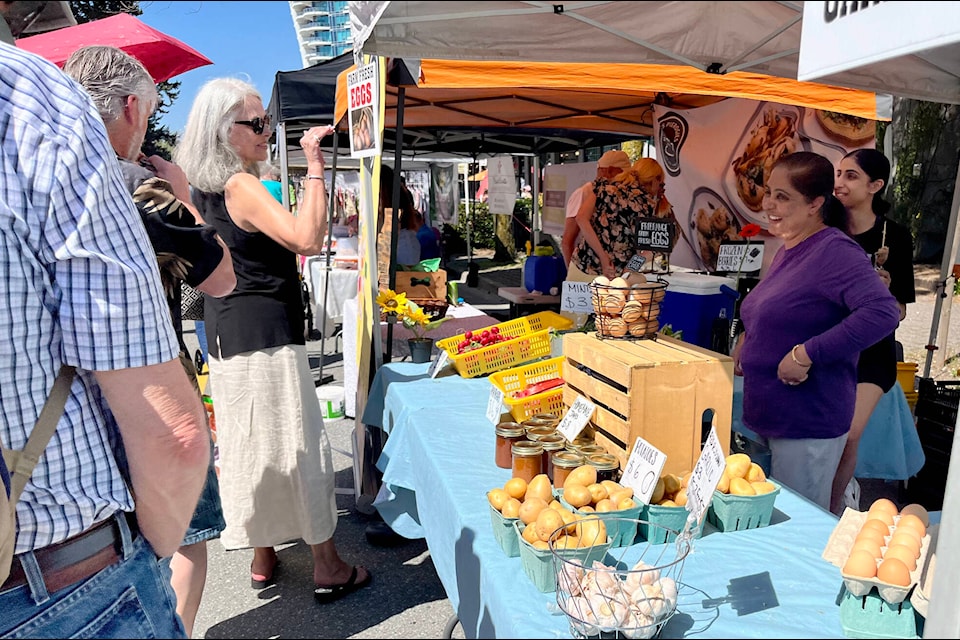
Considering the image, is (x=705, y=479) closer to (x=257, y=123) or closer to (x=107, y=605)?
(x=107, y=605)

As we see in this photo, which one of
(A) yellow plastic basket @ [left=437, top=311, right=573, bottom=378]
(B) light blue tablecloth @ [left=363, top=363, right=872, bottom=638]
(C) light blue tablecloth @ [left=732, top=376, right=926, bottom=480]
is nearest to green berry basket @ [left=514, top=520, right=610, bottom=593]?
(B) light blue tablecloth @ [left=363, top=363, right=872, bottom=638]

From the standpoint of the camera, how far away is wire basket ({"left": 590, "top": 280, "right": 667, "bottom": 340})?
1.90m

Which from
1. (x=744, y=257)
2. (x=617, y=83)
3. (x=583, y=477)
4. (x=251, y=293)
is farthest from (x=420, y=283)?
(x=583, y=477)

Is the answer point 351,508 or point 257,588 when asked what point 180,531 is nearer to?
point 257,588

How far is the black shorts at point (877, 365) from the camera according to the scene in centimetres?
282

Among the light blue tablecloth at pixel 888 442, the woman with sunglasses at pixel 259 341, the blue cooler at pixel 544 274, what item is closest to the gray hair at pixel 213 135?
the woman with sunglasses at pixel 259 341

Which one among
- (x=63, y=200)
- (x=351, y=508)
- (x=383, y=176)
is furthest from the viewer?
(x=383, y=176)

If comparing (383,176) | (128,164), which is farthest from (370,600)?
(383,176)

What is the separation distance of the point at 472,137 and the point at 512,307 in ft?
8.52

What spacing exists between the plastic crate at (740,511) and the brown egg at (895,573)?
1.28ft

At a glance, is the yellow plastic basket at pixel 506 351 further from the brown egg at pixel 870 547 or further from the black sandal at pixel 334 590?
the brown egg at pixel 870 547

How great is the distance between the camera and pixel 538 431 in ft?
6.22

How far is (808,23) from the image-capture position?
0.91 meters

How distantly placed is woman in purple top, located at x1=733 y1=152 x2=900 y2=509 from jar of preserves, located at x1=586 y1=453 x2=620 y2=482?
0.76 m
